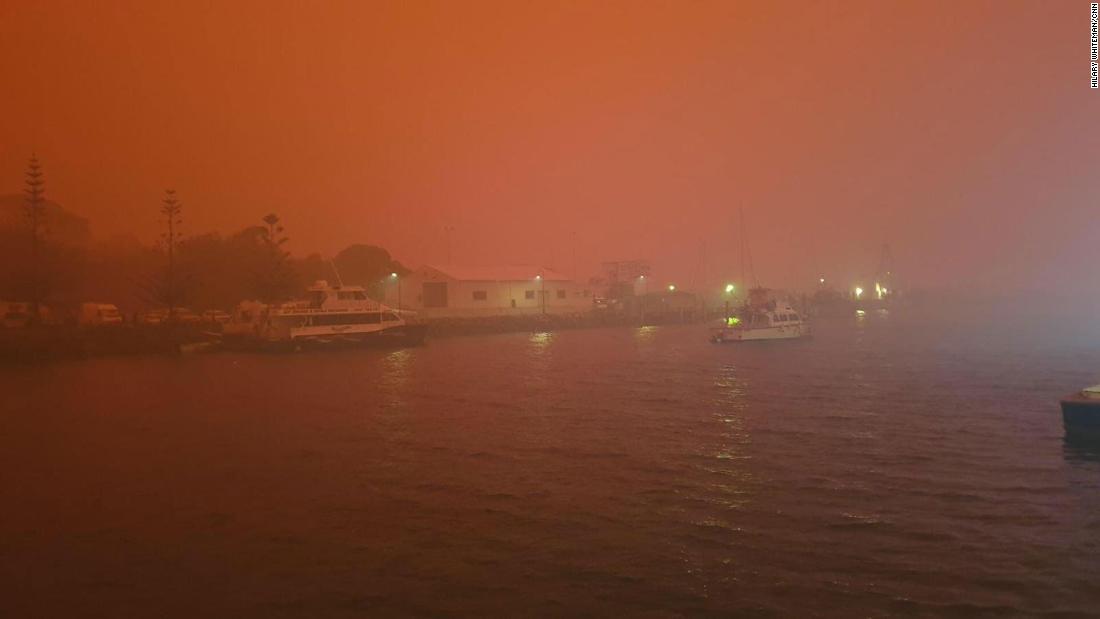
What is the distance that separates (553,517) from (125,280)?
65.3 m

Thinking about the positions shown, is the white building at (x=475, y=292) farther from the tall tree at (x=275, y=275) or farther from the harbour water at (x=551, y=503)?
the harbour water at (x=551, y=503)

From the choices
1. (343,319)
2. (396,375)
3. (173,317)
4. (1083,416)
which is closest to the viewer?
(1083,416)

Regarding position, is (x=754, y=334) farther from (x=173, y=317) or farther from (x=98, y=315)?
(x=98, y=315)

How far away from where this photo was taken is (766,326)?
4859cm

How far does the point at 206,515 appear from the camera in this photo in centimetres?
1138

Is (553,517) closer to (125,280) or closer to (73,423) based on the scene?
(73,423)

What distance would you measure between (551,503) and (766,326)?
129 ft

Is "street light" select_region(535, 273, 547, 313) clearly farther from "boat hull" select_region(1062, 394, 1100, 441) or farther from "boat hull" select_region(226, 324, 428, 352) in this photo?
"boat hull" select_region(1062, 394, 1100, 441)

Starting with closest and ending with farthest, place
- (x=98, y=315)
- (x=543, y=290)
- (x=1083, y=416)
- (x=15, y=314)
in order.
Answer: (x=1083, y=416) < (x=15, y=314) < (x=98, y=315) < (x=543, y=290)

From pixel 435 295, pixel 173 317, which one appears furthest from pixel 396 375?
pixel 435 295

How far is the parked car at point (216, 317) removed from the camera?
5178 cm

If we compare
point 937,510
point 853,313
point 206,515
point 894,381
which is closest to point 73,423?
point 206,515

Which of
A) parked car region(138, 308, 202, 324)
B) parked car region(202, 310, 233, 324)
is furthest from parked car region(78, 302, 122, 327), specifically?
parked car region(202, 310, 233, 324)

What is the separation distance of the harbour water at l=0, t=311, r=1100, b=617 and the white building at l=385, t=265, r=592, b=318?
43073 millimetres
